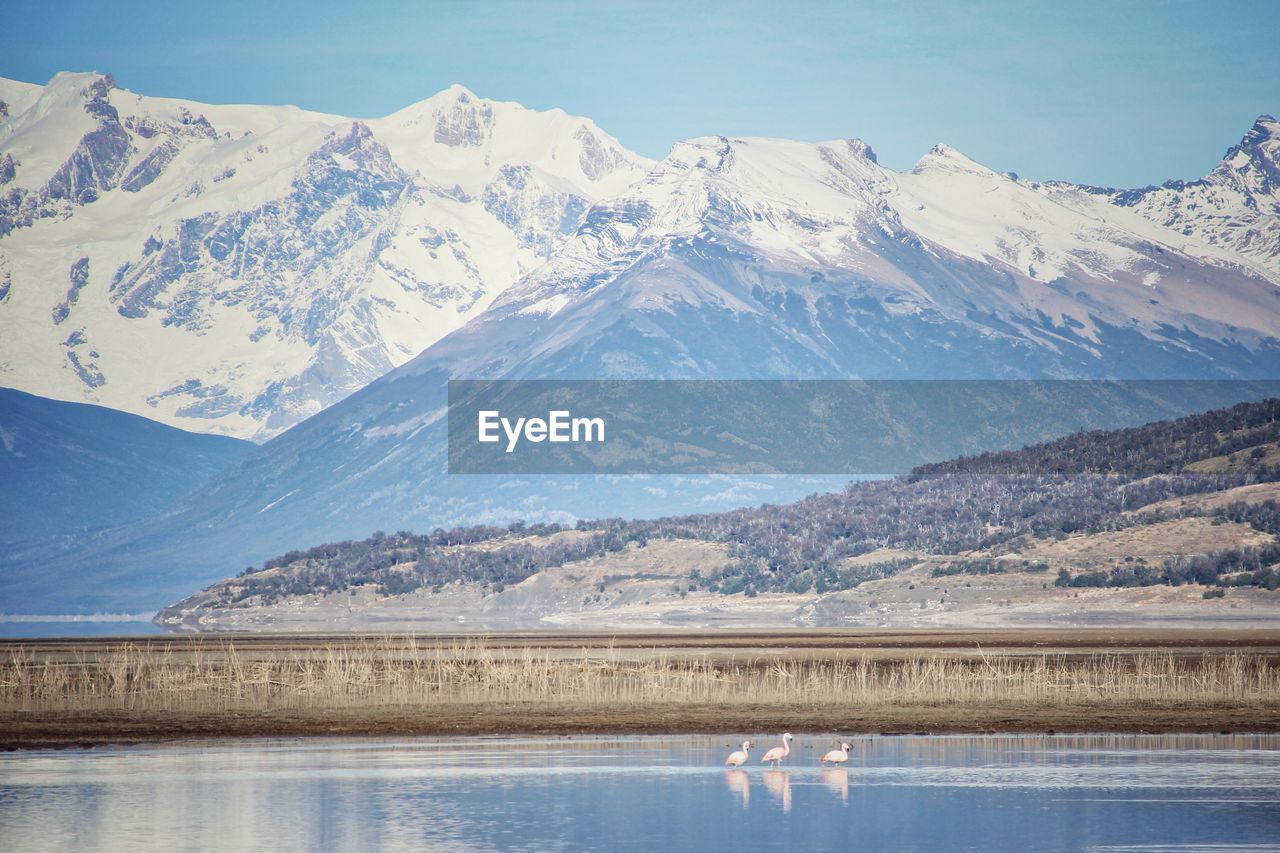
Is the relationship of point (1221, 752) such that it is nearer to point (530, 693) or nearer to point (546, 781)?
point (546, 781)

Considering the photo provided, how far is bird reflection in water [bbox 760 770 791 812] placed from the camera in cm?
4072

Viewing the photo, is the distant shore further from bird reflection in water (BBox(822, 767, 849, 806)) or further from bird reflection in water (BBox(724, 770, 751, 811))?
bird reflection in water (BBox(724, 770, 751, 811))

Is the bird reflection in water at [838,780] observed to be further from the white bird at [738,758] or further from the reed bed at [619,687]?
the reed bed at [619,687]

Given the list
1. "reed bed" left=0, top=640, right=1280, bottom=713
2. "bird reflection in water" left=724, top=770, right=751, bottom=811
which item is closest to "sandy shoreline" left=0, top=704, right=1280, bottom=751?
"reed bed" left=0, top=640, right=1280, bottom=713

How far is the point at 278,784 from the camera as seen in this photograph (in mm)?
43906

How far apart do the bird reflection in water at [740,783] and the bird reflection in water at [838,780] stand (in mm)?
1768

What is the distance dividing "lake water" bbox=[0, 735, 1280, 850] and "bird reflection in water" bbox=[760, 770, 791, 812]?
65 mm

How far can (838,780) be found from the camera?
43406 millimetres

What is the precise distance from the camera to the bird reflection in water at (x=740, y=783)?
40844 mm

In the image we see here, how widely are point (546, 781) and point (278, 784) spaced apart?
6107 mm

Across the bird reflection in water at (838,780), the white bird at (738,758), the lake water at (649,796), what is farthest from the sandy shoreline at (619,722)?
the white bird at (738,758)

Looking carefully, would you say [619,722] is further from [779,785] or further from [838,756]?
[779,785]

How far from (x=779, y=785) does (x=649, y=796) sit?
3.34 meters

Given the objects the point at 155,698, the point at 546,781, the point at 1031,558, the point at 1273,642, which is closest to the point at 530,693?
the point at 155,698
